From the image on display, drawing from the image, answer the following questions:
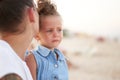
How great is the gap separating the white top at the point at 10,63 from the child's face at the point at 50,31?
62cm

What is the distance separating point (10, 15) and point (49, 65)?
2.10 feet

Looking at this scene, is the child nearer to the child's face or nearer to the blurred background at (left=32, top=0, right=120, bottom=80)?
the child's face

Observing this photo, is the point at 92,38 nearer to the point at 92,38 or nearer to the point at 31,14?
the point at 92,38

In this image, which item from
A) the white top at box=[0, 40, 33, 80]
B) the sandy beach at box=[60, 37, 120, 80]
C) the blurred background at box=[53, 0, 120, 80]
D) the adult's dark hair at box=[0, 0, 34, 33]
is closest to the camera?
the white top at box=[0, 40, 33, 80]

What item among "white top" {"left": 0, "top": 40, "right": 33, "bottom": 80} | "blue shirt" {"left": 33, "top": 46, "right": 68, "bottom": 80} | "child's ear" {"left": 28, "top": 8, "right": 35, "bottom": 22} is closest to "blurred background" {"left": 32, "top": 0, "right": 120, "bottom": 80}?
"blue shirt" {"left": 33, "top": 46, "right": 68, "bottom": 80}

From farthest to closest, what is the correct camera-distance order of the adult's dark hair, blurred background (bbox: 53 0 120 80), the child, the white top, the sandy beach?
blurred background (bbox: 53 0 120 80), the sandy beach, the child, the adult's dark hair, the white top

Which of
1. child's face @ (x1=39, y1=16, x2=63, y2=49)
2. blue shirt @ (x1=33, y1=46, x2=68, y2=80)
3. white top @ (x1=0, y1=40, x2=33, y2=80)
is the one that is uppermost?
white top @ (x1=0, y1=40, x2=33, y2=80)

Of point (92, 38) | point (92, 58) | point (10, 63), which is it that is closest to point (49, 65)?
point (10, 63)

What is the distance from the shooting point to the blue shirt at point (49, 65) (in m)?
2.42

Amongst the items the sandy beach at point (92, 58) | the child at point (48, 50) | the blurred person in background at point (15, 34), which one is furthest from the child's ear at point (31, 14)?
the sandy beach at point (92, 58)

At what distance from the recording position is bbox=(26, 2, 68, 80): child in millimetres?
2420

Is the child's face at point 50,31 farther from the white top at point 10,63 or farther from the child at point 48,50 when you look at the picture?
the white top at point 10,63

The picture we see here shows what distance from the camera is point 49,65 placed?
245 centimetres

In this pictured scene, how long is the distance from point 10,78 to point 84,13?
13.2m
